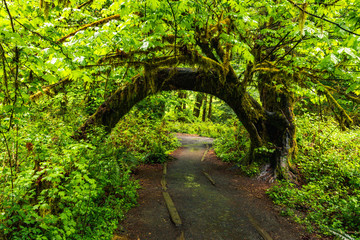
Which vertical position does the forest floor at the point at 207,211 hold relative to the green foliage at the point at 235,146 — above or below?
below

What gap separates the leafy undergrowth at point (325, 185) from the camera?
4504 millimetres

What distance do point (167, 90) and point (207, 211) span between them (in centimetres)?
446

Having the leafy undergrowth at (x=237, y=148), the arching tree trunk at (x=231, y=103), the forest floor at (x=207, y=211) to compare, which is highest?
the arching tree trunk at (x=231, y=103)

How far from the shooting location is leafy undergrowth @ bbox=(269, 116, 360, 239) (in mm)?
4504

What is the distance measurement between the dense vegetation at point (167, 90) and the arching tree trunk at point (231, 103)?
0.04 m

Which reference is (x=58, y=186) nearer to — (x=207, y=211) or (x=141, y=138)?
(x=207, y=211)

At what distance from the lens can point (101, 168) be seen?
Result: 4.07 m

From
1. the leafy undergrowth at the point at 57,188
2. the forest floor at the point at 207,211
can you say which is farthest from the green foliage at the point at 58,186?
the forest floor at the point at 207,211

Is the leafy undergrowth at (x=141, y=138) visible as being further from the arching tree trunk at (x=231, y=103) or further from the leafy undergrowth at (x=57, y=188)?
the arching tree trunk at (x=231, y=103)

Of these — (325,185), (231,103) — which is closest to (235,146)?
(231,103)

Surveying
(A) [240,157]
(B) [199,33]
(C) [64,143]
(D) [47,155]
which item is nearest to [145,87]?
(B) [199,33]

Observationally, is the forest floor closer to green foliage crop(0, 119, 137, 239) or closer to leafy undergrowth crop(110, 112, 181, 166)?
green foliage crop(0, 119, 137, 239)

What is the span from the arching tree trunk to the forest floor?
1.50 metres

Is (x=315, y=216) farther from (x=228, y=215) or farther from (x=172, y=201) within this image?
(x=172, y=201)
